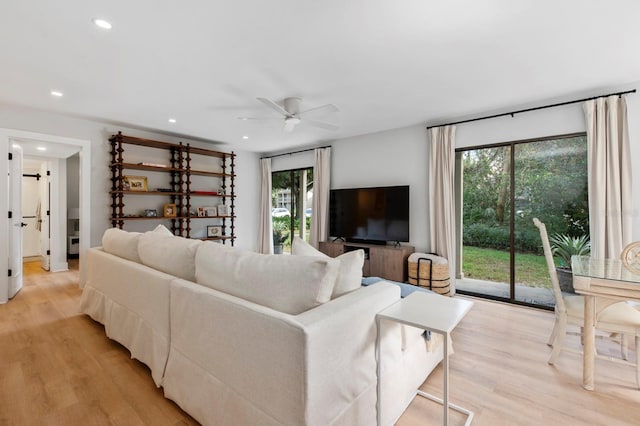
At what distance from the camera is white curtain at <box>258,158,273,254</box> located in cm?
629

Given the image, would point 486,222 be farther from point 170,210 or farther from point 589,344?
point 170,210

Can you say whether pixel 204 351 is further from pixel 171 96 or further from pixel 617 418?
pixel 171 96

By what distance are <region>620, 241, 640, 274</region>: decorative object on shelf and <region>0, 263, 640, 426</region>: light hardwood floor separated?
77 centimetres

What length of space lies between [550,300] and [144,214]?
229 inches

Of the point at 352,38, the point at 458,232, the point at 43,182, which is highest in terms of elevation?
the point at 352,38

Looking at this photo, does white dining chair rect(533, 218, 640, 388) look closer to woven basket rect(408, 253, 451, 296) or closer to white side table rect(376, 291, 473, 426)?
white side table rect(376, 291, 473, 426)

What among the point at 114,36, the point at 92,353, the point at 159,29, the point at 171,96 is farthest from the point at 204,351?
the point at 171,96

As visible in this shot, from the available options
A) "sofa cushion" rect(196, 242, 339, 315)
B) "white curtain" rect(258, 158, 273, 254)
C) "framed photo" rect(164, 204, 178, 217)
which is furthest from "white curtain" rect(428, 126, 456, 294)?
"framed photo" rect(164, 204, 178, 217)

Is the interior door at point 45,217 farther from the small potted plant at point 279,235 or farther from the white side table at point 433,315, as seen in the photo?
the white side table at point 433,315

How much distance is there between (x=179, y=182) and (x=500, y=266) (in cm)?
509

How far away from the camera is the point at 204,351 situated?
4.93ft

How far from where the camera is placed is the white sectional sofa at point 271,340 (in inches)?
45.3

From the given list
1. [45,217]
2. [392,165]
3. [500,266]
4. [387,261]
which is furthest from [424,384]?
[45,217]

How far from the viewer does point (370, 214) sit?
459 cm
